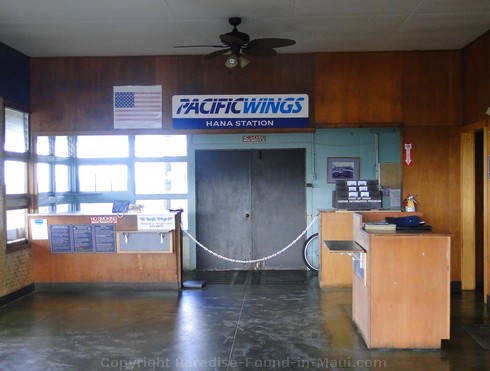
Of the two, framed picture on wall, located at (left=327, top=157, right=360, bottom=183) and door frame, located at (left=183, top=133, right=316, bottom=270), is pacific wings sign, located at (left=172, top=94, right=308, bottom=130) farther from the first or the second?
framed picture on wall, located at (left=327, top=157, right=360, bottom=183)

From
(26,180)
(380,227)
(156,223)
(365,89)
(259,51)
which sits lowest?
(156,223)

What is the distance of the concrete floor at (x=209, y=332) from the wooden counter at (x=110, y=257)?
26cm

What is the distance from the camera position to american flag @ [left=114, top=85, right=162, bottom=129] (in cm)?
729

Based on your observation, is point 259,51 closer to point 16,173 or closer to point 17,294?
point 16,173

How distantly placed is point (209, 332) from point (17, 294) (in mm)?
3239

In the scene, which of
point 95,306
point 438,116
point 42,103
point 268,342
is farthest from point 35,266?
point 438,116

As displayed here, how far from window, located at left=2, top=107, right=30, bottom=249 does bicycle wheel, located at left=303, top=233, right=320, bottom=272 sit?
4.49 meters

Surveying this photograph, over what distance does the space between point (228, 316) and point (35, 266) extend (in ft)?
10.9

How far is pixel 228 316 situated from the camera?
5.86m

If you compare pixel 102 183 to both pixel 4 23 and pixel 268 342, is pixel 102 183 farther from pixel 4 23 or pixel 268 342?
pixel 268 342

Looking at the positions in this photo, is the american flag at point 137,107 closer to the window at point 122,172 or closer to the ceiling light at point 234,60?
the window at point 122,172

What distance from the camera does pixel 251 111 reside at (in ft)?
23.5

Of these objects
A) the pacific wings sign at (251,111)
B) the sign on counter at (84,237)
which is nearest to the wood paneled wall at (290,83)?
the pacific wings sign at (251,111)

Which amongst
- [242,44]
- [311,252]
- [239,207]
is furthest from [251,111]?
[311,252]
